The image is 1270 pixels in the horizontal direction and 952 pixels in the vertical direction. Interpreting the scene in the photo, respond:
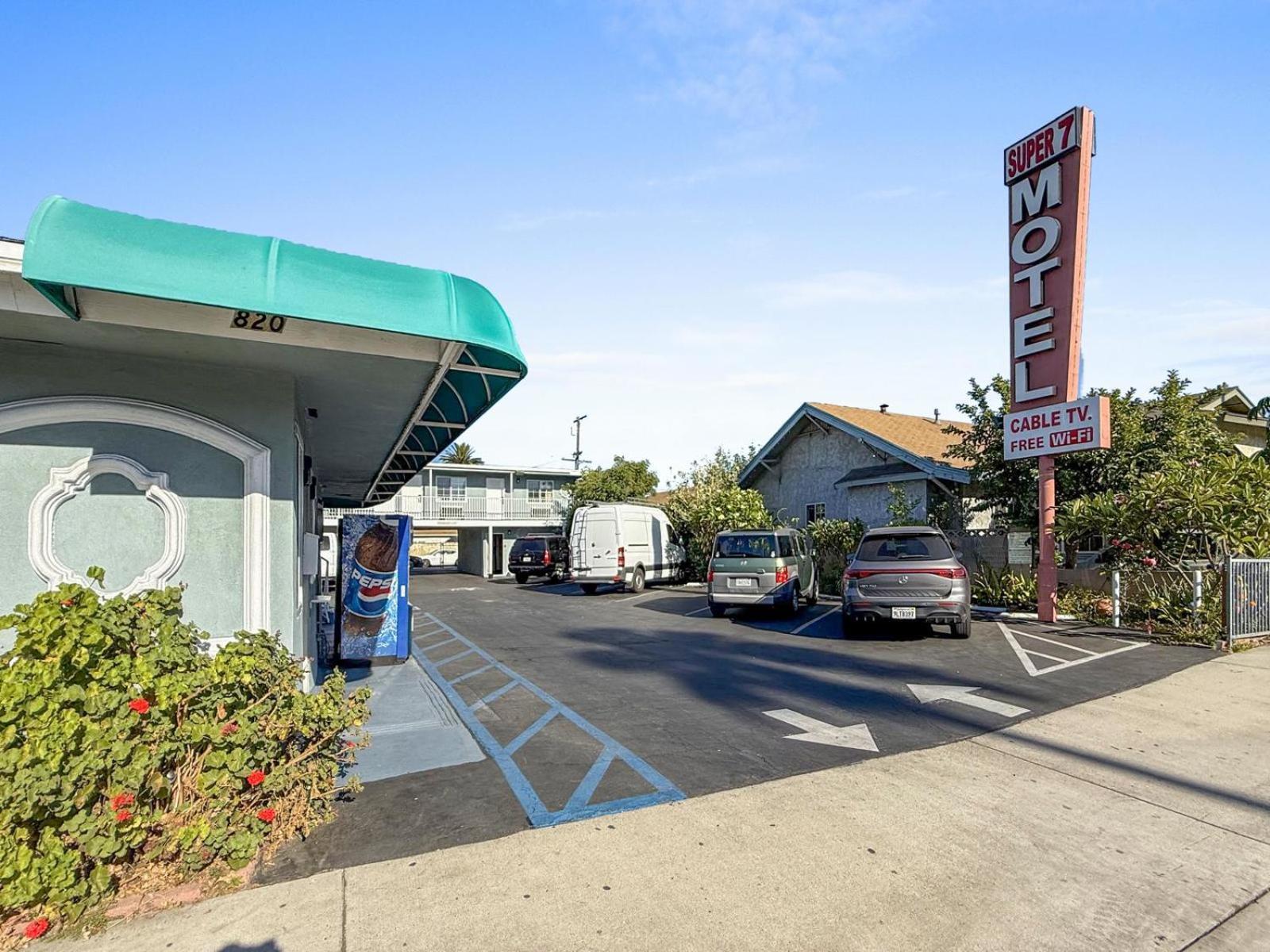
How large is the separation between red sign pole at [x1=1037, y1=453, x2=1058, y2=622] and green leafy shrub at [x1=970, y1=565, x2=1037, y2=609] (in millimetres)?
1643

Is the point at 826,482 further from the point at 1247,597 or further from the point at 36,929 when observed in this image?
the point at 36,929

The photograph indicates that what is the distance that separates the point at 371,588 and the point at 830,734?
651cm

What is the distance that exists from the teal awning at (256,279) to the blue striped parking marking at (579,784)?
2.93 m

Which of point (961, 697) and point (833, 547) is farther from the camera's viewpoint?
point (833, 547)

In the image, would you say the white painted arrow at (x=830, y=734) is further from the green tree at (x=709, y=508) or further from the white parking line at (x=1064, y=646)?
the green tree at (x=709, y=508)

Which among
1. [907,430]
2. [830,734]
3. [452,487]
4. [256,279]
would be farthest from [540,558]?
[256,279]

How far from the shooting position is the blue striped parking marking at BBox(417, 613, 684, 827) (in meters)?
4.58

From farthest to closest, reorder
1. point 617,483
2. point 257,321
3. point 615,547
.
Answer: point 617,483 < point 615,547 < point 257,321

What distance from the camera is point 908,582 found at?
36.2ft

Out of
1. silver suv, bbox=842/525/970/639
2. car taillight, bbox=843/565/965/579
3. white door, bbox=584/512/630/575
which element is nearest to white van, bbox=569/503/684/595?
white door, bbox=584/512/630/575

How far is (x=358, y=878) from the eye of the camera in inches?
147

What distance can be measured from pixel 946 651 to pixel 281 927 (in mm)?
9203

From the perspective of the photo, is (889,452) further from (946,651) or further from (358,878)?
(358,878)

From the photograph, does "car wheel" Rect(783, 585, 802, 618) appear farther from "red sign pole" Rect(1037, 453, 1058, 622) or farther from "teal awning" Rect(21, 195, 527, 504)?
"teal awning" Rect(21, 195, 527, 504)
